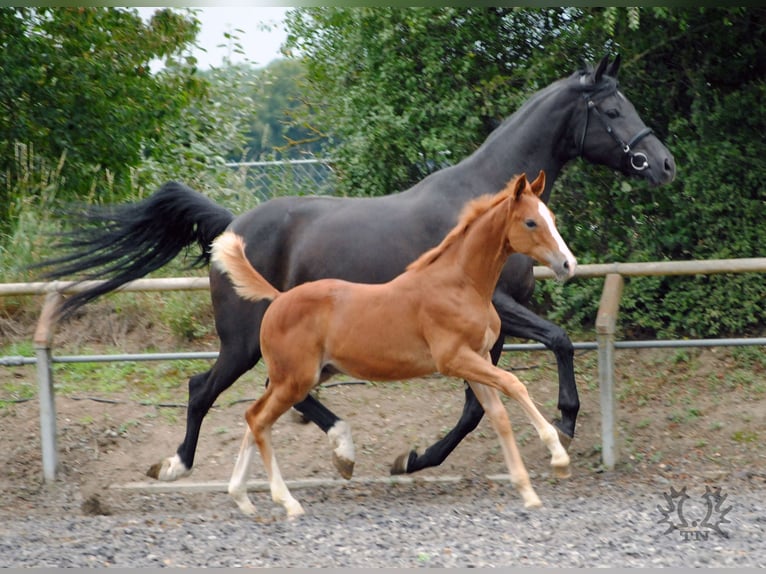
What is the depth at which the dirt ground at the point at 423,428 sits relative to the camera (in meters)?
7.29

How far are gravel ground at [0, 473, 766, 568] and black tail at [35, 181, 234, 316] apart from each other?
1505 mm

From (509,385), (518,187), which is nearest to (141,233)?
(518,187)

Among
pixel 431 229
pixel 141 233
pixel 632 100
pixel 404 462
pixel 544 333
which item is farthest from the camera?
pixel 632 100

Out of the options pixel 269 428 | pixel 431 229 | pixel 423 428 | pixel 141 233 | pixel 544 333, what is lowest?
pixel 423 428

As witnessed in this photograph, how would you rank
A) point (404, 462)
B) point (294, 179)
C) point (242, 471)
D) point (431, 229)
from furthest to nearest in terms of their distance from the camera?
point (294, 179) < point (404, 462) < point (431, 229) < point (242, 471)

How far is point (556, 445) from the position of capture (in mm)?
4996

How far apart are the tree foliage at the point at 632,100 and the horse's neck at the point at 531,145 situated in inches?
81.4

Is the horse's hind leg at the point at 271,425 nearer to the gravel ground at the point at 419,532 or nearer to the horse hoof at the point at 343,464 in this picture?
the gravel ground at the point at 419,532

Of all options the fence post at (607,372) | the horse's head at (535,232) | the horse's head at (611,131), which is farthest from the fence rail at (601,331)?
the horse's head at (535,232)

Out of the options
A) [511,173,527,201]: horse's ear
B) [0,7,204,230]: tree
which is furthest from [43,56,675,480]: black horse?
[0,7,204,230]: tree

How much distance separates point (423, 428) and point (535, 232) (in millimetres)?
3181

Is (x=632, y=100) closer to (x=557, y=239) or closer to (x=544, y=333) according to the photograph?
(x=544, y=333)

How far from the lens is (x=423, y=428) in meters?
7.97

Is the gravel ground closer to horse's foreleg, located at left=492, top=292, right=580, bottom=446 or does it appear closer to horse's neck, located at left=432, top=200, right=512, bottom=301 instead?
horse's foreleg, located at left=492, top=292, right=580, bottom=446
